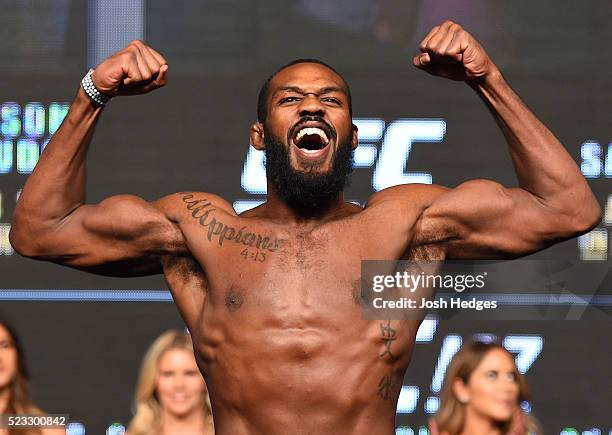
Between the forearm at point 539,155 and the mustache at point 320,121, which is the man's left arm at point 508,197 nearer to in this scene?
the forearm at point 539,155

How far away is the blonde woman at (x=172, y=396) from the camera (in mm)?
3936

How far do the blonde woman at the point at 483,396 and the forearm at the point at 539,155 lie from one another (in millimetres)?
916

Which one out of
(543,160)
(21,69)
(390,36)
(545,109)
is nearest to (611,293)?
(545,109)

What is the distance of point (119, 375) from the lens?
4242mm

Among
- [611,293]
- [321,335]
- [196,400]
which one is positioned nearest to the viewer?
[321,335]

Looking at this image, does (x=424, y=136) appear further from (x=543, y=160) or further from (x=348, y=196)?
(x=543, y=160)

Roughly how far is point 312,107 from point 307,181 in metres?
0.15

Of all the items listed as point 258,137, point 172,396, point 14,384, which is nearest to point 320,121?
point 258,137

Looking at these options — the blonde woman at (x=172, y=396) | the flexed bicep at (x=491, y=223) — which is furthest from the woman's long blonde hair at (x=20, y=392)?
the flexed bicep at (x=491, y=223)

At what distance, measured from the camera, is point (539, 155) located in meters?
3.15

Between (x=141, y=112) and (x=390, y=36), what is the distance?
2.30 ft

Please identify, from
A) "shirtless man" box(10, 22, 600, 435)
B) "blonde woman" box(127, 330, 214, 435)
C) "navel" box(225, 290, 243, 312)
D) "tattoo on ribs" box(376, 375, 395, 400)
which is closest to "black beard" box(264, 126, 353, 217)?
"shirtless man" box(10, 22, 600, 435)

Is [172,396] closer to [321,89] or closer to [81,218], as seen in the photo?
[81,218]

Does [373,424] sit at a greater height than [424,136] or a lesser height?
lesser
